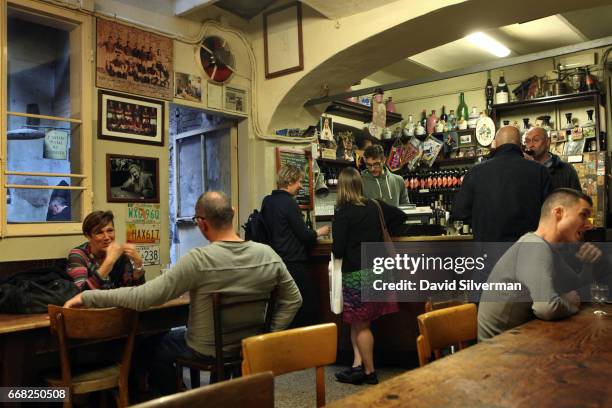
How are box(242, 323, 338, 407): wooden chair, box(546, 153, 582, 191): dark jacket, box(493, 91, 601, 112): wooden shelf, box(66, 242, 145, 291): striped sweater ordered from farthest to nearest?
1. box(493, 91, 601, 112): wooden shelf
2. box(546, 153, 582, 191): dark jacket
3. box(66, 242, 145, 291): striped sweater
4. box(242, 323, 338, 407): wooden chair

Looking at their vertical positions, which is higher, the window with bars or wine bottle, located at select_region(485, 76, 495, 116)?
wine bottle, located at select_region(485, 76, 495, 116)

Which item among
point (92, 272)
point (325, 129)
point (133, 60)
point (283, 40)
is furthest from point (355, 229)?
point (325, 129)

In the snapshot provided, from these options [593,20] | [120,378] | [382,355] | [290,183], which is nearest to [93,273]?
[120,378]

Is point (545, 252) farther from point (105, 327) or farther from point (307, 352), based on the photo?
point (105, 327)

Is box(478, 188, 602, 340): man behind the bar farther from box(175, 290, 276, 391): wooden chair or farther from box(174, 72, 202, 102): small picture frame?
box(174, 72, 202, 102): small picture frame

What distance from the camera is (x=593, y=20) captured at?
5793 millimetres

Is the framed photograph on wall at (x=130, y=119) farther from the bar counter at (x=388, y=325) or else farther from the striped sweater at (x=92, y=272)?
the bar counter at (x=388, y=325)

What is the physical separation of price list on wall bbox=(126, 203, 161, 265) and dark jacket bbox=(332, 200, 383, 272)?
162 cm

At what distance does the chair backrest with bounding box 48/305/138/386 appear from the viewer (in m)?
2.04

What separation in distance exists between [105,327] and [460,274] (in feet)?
8.08

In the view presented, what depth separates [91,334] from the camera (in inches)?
81.7

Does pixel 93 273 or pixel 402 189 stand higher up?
pixel 402 189

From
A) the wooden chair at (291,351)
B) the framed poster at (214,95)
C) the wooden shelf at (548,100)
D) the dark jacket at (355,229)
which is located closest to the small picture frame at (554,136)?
the wooden shelf at (548,100)

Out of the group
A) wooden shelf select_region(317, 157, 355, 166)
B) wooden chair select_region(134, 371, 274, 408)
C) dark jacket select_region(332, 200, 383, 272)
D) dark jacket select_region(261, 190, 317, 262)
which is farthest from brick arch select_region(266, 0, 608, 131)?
wooden chair select_region(134, 371, 274, 408)
